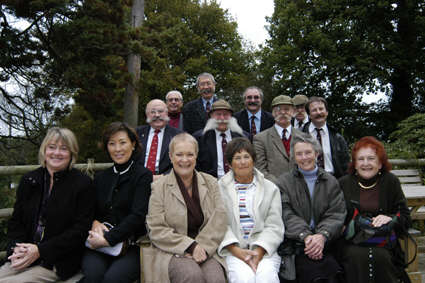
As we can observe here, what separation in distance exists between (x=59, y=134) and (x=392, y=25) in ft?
53.7

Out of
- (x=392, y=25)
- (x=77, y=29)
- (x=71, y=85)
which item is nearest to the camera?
(x=77, y=29)

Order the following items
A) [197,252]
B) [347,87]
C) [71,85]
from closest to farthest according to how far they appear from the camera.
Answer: [197,252] < [71,85] < [347,87]

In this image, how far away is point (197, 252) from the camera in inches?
111

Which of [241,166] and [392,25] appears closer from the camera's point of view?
[241,166]

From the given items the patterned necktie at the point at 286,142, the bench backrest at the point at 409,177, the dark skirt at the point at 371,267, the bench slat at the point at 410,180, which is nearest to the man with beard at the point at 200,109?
the patterned necktie at the point at 286,142

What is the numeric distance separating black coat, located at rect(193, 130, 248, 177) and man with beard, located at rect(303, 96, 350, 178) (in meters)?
1.11

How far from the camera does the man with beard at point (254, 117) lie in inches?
201

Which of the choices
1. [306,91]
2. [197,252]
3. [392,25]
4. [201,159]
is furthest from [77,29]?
[392,25]

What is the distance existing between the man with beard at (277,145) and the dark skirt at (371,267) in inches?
50.3

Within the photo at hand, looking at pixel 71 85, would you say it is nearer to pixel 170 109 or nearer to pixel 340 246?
pixel 170 109

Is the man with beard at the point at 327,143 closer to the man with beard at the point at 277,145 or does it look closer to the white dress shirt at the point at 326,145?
the white dress shirt at the point at 326,145

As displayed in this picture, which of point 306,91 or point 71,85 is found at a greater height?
point 306,91

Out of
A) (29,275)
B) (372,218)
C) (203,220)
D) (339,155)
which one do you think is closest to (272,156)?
(339,155)

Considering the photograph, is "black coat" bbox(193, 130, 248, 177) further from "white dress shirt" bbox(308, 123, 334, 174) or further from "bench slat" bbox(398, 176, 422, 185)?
"bench slat" bbox(398, 176, 422, 185)
